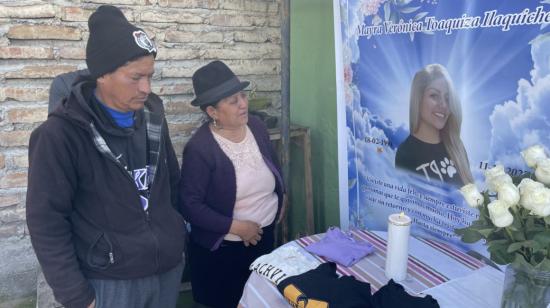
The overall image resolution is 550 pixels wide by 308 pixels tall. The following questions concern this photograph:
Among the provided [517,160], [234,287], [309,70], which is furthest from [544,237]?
[309,70]

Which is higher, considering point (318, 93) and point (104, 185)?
Answer: point (318, 93)

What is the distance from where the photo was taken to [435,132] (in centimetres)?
197

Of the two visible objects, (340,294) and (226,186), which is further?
(226,186)

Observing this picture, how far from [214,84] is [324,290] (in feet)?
4.19

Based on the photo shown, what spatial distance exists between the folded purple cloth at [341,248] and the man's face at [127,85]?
95cm

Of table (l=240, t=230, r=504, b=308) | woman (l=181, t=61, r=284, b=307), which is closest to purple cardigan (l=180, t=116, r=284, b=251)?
woman (l=181, t=61, r=284, b=307)

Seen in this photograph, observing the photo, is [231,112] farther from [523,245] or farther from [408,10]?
[523,245]

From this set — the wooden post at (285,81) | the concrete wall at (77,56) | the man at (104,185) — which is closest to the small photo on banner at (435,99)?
the wooden post at (285,81)

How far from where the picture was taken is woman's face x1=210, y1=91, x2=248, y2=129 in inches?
88.7

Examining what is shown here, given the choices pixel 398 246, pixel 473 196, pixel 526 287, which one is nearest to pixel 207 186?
pixel 398 246

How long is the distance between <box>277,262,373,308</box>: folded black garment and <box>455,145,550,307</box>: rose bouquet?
0.39 meters

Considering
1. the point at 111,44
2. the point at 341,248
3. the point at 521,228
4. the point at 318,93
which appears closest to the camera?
the point at 521,228

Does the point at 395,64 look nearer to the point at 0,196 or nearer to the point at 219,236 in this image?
the point at 219,236

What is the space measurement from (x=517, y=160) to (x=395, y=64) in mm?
730
